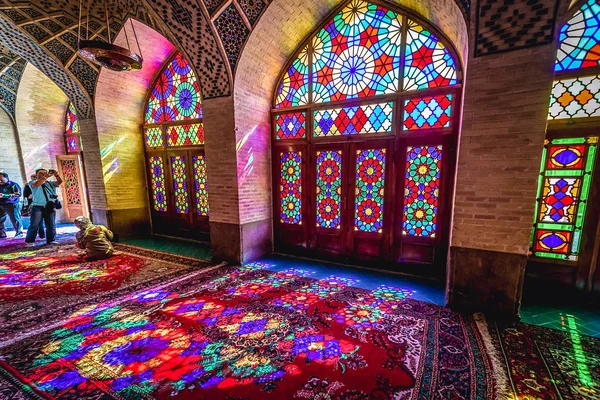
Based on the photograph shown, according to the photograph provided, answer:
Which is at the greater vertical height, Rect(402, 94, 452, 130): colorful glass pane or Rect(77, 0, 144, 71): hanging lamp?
Rect(77, 0, 144, 71): hanging lamp

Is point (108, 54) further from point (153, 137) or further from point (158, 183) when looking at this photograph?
point (158, 183)

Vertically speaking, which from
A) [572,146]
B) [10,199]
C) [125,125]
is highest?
[125,125]

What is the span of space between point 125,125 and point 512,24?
782 centimetres

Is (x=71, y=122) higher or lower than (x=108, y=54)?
higher

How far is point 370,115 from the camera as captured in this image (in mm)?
4289

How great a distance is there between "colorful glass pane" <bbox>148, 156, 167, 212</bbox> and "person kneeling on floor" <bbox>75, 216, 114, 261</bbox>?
1817 mm

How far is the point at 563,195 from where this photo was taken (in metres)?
3.23

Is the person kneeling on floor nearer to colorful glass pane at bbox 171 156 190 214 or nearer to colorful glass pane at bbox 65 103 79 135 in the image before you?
colorful glass pane at bbox 171 156 190 214

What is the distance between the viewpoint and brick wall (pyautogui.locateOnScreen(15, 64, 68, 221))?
7.44m

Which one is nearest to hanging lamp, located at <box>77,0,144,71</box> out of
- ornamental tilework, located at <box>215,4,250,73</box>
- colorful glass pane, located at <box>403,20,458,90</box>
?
ornamental tilework, located at <box>215,4,250,73</box>

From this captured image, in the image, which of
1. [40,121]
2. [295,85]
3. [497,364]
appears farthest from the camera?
[40,121]

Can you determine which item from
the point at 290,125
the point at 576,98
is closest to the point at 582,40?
the point at 576,98

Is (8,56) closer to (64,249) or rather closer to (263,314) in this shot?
(64,249)

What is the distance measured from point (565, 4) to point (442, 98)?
5.11 ft
